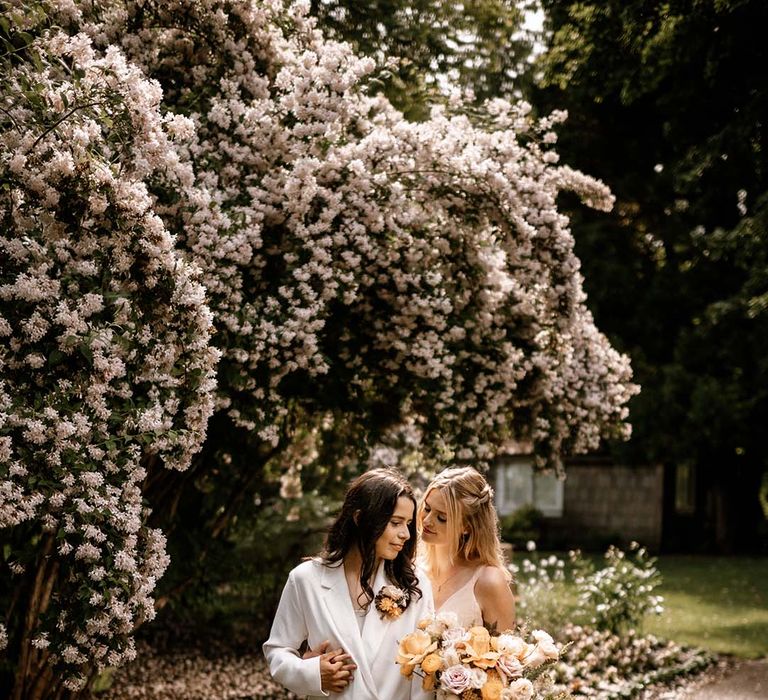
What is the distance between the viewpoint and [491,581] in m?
4.32

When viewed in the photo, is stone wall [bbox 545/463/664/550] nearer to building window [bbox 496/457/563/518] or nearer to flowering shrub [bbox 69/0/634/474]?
building window [bbox 496/457/563/518]

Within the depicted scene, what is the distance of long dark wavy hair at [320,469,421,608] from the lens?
377 centimetres

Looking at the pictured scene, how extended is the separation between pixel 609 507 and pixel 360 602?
2397cm

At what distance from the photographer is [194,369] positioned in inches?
195

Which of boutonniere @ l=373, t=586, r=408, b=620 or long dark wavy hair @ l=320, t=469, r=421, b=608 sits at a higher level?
long dark wavy hair @ l=320, t=469, r=421, b=608

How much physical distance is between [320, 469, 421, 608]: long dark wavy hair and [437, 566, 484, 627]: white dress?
0.51 m

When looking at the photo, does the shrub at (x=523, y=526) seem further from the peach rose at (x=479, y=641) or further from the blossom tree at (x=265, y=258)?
the peach rose at (x=479, y=641)

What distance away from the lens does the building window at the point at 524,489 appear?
1113 inches

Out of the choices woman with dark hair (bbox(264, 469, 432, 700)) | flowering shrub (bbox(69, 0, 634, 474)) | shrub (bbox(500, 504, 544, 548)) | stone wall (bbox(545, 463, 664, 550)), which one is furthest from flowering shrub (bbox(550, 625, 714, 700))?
shrub (bbox(500, 504, 544, 548))

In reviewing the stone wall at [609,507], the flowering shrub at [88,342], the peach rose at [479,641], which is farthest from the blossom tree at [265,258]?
the stone wall at [609,507]

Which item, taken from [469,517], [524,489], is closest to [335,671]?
[469,517]

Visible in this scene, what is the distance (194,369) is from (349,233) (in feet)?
6.27

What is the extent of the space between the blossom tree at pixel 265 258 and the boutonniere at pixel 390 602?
1.44m

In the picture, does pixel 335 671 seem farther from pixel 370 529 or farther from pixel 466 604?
pixel 466 604
